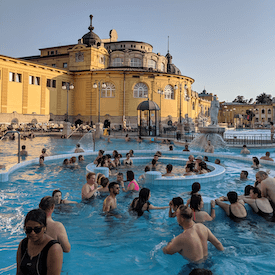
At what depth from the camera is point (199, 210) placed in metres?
5.24

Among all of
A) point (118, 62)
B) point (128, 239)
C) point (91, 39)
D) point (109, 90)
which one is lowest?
point (128, 239)

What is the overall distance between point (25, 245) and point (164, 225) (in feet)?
12.0

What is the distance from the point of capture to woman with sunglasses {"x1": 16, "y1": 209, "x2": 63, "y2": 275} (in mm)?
2428

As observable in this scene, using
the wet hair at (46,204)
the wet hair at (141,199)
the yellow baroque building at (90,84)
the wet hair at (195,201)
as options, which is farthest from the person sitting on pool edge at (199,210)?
the yellow baroque building at (90,84)

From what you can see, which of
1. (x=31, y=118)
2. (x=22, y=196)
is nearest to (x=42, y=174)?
(x=22, y=196)

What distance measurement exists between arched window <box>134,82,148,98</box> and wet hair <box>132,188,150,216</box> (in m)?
36.7

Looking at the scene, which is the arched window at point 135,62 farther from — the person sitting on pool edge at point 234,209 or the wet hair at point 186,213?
the wet hair at point 186,213

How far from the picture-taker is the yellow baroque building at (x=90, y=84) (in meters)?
34.7

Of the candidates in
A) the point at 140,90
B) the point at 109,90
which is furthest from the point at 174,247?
the point at 140,90

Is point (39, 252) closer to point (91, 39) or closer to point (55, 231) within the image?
point (55, 231)

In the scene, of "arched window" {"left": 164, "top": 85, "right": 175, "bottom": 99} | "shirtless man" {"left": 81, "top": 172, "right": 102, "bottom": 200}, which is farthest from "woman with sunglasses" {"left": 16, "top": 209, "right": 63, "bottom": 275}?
"arched window" {"left": 164, "top": 85, "right": 175, "bottom": 99}

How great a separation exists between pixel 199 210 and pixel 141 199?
4.45 feet

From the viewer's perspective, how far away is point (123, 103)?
40.8 m

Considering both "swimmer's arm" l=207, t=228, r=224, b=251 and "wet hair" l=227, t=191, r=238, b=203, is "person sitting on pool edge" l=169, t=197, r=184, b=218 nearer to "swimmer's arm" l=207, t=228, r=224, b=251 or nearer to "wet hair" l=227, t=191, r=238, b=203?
"wet hair" l=227, t=191, r=238, b=203
